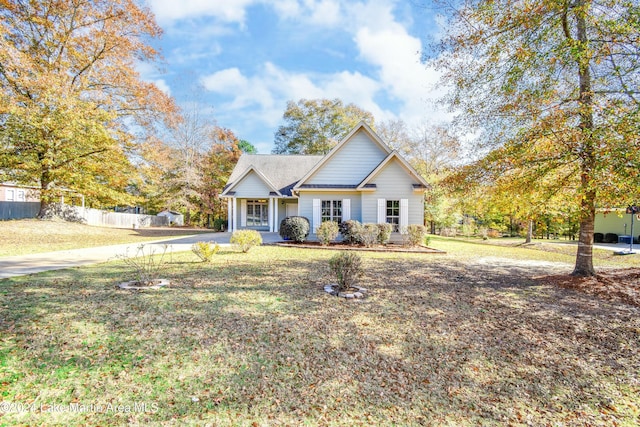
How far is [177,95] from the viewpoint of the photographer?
1184 inches

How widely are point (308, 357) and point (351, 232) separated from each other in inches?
417

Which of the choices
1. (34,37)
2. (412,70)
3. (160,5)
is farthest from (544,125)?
(34,37)

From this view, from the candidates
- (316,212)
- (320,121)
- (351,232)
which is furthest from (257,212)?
(320,121)

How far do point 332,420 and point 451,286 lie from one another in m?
5.36

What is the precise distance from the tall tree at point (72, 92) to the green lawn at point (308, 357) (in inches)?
594

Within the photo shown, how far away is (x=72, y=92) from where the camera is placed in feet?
58.1

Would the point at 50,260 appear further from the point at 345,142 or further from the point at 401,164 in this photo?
the point at 401,164

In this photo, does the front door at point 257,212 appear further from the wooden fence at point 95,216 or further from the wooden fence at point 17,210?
the wooden fence at point 17,210

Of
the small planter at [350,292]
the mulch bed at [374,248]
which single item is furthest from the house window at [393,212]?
the small planter at [350,292]

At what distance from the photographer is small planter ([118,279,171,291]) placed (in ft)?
19.6

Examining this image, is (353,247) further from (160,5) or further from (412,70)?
(160,5)

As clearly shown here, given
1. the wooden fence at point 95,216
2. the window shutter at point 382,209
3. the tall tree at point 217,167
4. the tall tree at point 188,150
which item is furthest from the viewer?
the tall tree at point 217,167

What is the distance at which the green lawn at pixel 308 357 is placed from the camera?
2848 millimetres

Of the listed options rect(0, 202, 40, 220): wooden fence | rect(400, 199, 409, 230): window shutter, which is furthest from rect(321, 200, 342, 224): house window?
rect(0, 202, 40, 220): wooden fence
